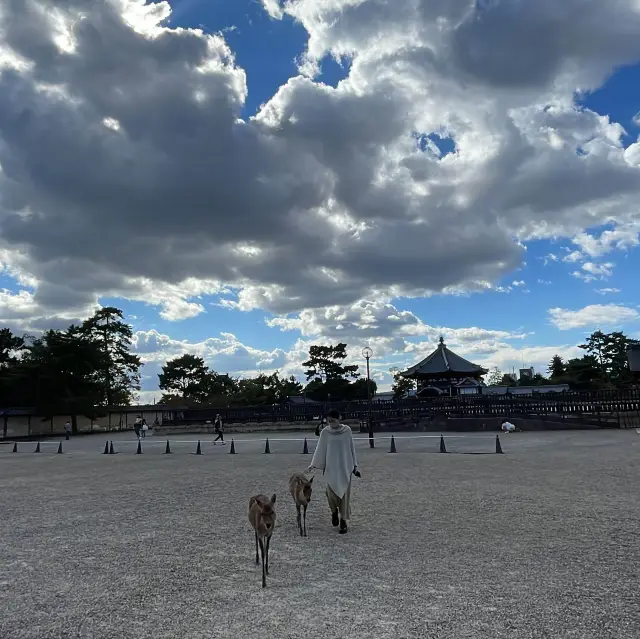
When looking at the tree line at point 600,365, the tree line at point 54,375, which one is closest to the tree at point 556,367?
the tree line at point 600,365

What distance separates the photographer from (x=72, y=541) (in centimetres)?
743

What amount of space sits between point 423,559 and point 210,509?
459 centimetres

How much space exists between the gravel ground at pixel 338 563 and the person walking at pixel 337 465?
312 millimetres

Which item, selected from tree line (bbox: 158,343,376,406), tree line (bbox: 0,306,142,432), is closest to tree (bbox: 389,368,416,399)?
tree line (bbox: 158,343,376,406)

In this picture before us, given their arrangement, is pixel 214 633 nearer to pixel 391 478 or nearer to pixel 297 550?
pixel 297 550

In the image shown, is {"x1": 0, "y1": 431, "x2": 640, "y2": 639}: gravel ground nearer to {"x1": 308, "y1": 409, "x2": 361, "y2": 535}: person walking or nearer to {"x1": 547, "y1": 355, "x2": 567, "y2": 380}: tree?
{"x1": 308, "y1": 409, "x2": 361, "y2": 535}: person walking

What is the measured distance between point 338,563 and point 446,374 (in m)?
47.0

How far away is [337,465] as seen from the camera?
771 centimetres

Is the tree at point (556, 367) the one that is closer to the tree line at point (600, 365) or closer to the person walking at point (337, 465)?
the tree line at point (600, 365)

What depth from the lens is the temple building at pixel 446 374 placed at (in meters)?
51.0

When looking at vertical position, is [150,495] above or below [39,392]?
below

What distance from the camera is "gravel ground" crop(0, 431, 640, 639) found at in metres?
4.39

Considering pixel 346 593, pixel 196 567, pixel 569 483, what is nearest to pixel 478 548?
pixel 346 593

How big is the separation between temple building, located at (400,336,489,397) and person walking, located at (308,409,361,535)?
44027 millimetres
